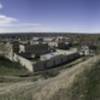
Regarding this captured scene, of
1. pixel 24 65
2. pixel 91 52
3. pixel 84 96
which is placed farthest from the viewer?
pixel 91 52

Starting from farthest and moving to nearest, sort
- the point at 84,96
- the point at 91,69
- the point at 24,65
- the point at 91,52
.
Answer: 1. the point at 91,52
2. the point at 24,65
3. the point at 91,69
4. the point at 84,96

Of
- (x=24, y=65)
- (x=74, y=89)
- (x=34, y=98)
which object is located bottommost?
(x=24, y=65)

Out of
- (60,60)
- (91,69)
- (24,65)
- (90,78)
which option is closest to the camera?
(90,78)

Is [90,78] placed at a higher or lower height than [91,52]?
higher

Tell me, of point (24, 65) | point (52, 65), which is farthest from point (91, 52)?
point (24, 65)

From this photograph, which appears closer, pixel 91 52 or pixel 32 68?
pixel 32 68

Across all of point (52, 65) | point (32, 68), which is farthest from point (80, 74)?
point (52, 65)

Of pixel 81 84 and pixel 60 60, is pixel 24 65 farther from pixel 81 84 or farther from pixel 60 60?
pixel 81 84

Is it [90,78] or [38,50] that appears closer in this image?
[90,78]

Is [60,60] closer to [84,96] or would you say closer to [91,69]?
[91,69]
